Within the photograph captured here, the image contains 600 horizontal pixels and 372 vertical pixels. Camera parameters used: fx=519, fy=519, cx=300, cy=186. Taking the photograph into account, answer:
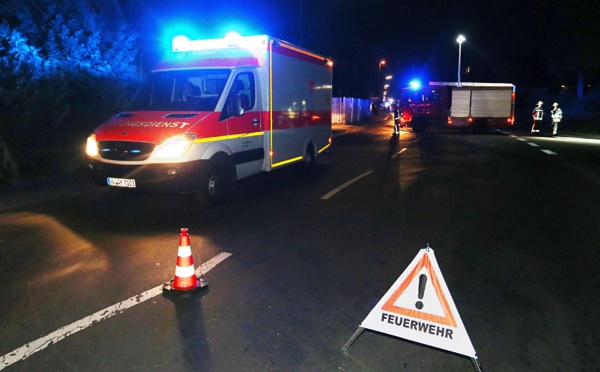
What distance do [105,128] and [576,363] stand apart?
24.5 ft

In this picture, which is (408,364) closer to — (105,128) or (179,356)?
(179,356)

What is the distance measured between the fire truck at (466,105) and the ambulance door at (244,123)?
915 inches

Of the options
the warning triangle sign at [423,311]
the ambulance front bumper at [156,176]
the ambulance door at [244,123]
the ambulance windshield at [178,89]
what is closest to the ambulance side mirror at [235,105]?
the ambulance door at [244,123]

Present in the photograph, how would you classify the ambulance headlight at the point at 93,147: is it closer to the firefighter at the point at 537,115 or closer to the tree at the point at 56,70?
the tree at the point at 56,70

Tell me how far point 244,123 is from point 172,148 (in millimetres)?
1762

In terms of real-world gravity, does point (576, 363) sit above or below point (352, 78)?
below

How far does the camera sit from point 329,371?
11.5 ft

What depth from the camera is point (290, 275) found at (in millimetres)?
5348

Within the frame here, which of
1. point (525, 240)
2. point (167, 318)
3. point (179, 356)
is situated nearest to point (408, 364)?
point (179, 356)

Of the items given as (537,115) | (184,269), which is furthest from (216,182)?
(537,115)

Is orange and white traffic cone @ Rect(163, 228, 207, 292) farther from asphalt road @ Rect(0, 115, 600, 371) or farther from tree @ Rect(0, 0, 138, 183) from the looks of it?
tree @ Rect(0, 0, 138, 183)

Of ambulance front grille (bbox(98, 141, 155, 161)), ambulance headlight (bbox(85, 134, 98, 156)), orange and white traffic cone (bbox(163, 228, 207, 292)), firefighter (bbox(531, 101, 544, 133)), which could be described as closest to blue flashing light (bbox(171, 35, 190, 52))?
ambulance headlight (bbox(85, 134, 98, 156))

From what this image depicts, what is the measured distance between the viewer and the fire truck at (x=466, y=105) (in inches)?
1212

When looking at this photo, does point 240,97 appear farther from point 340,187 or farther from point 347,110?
point 347,110
